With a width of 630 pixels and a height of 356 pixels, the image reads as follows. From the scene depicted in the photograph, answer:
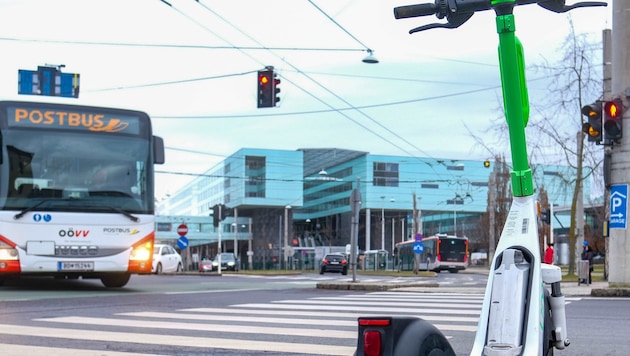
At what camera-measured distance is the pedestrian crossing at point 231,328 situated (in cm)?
773

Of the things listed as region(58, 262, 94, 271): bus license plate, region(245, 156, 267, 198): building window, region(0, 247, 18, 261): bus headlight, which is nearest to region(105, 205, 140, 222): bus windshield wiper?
region(58, 262, 94, 271): bus license plate

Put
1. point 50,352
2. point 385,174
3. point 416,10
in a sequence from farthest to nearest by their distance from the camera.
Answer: point 385,174 → point 50,352 → point 416,10

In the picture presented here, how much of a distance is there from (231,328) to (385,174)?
82.8m

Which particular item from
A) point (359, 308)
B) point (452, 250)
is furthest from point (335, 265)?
point (359, 308)

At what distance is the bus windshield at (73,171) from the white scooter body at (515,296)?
12596 millimetres

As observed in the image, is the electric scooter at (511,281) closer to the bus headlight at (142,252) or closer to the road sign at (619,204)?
the bus headlight at (142,252)

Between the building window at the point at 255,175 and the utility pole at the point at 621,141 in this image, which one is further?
the building window at the point at 255,175

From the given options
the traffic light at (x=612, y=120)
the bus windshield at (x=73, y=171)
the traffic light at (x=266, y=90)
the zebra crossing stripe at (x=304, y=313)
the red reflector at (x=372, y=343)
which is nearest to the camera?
the red reflector at (x=372, y=343)

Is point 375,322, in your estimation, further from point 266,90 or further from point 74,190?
point 266,90

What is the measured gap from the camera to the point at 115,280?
17938mm

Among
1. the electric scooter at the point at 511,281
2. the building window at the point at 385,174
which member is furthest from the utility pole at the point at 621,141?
the building window at the point at 385,174

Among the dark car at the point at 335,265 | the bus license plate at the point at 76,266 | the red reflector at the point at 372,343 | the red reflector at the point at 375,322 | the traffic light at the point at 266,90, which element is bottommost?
the dark car at the point at 335,265

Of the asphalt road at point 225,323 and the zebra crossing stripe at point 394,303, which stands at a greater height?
the asphalt road at point 225,323

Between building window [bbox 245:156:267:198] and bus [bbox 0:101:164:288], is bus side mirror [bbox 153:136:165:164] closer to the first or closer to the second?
bus [bbox 0:101:164:288]
